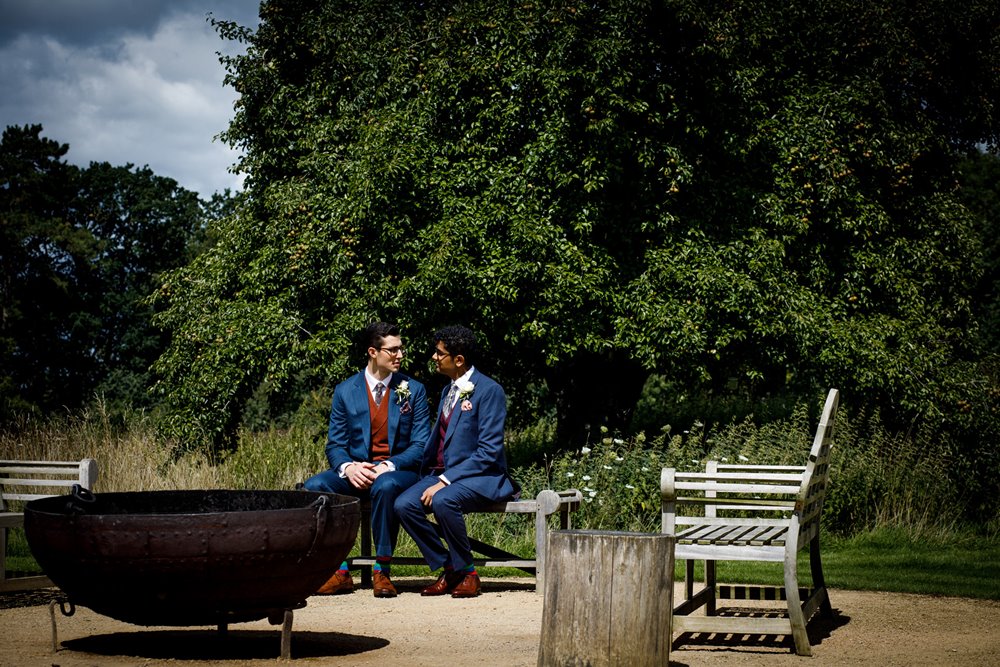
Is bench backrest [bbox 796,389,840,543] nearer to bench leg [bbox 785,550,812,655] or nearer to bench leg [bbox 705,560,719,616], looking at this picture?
bench leg [bbox 785,550,812,655]

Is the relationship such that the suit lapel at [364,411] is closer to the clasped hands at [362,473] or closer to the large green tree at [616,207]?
the clasped hands at [362,473]

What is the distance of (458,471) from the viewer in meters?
7.61

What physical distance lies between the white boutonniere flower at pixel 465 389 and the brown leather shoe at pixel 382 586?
1.33m

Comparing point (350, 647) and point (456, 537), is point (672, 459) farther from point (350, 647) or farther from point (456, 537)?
point (350, 647)

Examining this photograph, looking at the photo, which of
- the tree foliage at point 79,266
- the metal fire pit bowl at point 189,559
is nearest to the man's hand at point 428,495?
the metal fire pit bowl at point 189,559

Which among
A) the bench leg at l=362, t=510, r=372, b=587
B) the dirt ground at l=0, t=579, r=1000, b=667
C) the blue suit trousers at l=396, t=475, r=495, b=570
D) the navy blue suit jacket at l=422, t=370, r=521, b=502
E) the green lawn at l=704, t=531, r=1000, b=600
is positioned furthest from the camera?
the green lawn at l=704, t=531, r=1000, b=600

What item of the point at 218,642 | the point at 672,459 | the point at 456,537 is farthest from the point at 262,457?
the point at 218,642

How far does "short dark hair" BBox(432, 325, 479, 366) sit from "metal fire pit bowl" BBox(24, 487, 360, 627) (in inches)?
99.6

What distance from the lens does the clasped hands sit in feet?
25.2

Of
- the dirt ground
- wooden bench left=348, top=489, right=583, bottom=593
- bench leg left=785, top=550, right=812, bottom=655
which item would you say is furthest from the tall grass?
bench leg left=785, top=550, right=812, bottom=655

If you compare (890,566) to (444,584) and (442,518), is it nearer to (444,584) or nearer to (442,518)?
(444,584)

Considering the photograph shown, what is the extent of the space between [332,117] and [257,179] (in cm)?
237

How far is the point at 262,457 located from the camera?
12406mm

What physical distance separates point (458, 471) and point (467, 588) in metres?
0.79
